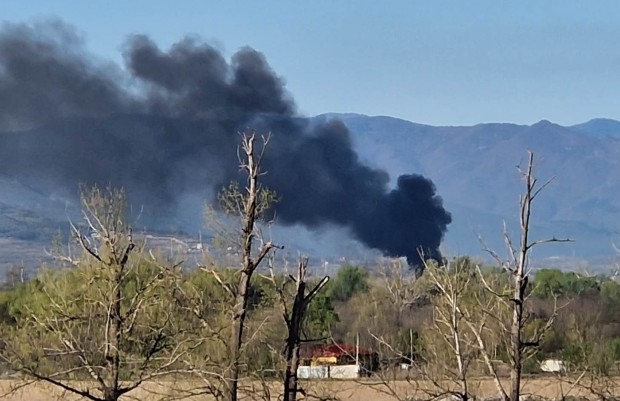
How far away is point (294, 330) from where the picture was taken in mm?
17656

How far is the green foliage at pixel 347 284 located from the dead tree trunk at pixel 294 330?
5690 centimetres

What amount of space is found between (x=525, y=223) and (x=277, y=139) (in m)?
110

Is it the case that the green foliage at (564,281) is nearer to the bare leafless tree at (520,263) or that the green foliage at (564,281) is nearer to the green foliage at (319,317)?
the green foliage at (319,317)

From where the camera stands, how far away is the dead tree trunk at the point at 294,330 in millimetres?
17438

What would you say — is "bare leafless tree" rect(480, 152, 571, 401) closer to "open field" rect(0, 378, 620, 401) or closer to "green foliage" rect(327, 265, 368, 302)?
"open field" rect(0, 378, 620, 401)

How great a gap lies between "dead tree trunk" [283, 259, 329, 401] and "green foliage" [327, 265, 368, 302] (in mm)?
56904

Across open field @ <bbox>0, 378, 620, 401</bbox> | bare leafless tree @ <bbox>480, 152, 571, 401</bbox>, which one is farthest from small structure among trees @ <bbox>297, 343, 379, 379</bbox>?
bare leafless tree @ <bbox>480, 152, 571, 401</bbox>

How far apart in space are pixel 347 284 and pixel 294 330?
A: 6048cm

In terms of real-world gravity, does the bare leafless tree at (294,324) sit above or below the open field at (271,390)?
above

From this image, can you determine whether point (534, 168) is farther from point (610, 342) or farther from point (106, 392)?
point (610, 342)

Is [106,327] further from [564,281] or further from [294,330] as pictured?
[564,281]

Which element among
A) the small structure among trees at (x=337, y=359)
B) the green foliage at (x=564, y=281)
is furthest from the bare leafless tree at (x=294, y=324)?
the green foliage at (x=564, y=281)

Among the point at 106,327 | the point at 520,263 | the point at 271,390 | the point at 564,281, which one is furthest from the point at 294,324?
the point at 564,281

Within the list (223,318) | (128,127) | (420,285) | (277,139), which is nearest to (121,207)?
(223,318)
